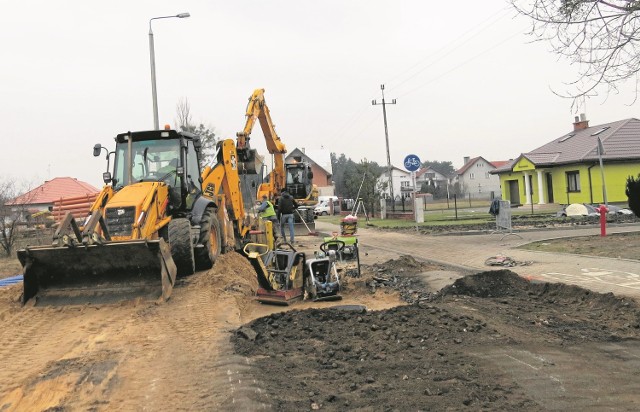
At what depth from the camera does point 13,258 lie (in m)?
21.5

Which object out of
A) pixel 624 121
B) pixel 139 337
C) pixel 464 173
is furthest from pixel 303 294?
pixel 464 173

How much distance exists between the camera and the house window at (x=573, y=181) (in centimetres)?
3724

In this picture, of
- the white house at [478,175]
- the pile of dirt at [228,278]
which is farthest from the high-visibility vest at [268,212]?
the white house at [478,175]

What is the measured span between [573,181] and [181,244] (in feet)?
113

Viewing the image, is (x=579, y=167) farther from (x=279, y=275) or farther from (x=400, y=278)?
(x=279, y=275)

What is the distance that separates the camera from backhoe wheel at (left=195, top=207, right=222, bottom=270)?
10733 millimetres

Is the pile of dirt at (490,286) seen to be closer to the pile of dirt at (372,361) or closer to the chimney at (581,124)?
the pile of dirt at (372,361)

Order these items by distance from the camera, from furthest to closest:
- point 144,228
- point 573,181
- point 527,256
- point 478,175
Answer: point 478,175 < point 573,181 < point 527,256 < point 144,228

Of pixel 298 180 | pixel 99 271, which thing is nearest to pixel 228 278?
pixel 99 271

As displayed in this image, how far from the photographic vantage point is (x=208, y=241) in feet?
35.7

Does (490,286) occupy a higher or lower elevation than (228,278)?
lower

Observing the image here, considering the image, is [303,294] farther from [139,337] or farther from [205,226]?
[139,337]

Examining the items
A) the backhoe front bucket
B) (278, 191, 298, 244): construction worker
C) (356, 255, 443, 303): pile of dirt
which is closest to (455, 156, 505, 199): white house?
(278, 191, 298, 244): construction worker

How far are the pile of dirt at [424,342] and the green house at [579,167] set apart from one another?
27189 millimetres
